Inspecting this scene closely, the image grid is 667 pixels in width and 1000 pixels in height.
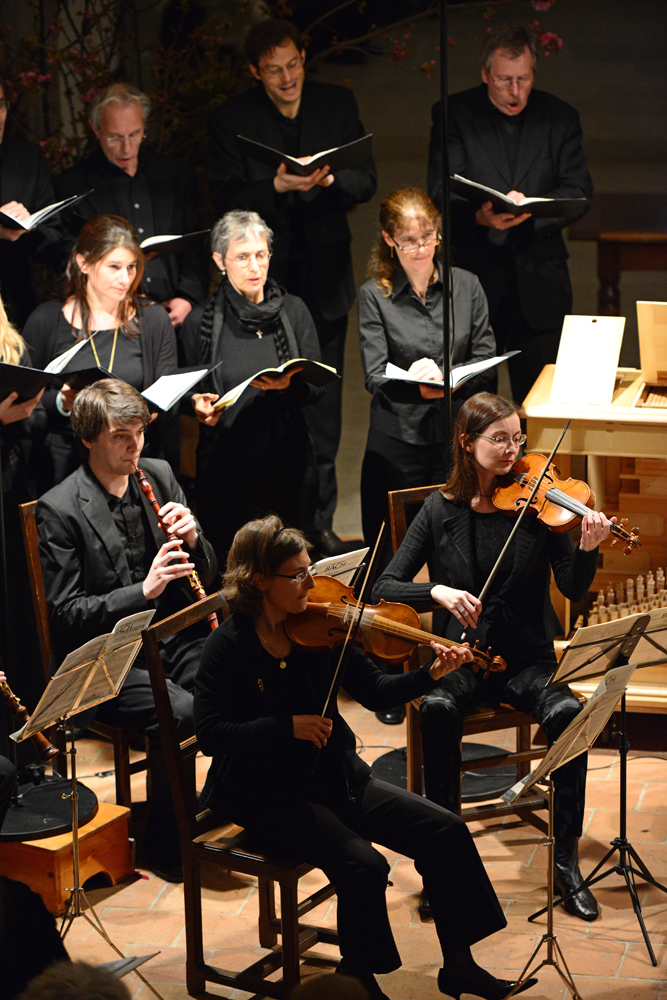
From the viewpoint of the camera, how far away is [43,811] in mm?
3391

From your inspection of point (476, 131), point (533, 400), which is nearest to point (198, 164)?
point (476, 131)

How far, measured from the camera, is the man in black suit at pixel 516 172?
446cm

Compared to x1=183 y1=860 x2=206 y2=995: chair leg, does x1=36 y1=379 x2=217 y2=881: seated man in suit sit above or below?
above

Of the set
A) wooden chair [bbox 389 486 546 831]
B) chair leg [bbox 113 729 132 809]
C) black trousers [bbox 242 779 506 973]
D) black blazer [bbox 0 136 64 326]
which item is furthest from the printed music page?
black blazer [bbox 0 136 64 326]

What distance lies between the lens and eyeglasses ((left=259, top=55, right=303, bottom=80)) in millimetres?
4457

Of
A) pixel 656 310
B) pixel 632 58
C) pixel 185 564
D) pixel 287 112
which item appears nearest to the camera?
pixel 185 564

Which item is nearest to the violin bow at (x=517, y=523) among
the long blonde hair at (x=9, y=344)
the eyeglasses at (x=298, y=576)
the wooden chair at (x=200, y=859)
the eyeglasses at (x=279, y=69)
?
the eyeglasses at (x=298, y=576)

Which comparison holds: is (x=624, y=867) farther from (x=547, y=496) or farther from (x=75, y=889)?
(x=75, y=889)

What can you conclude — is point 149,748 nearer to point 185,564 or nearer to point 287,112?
point 185,564

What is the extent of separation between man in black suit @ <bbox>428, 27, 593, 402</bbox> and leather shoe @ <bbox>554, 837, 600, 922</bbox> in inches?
78.1

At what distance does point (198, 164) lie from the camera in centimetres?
540

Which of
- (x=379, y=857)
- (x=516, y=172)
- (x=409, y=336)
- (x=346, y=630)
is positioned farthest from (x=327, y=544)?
(x=379, y=857)

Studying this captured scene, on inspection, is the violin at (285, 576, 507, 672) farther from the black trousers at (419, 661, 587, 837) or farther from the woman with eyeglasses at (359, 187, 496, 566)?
the woman with eyeglasses at (359, 187, 496, 566)

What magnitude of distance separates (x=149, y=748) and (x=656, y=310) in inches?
78.7
